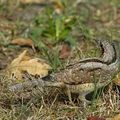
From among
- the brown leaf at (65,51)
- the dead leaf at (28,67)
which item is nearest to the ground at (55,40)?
the brown leaf at (65,51)

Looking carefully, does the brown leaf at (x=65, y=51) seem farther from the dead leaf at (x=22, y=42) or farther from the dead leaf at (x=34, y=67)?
the dead leaf at (x=34, y=67)

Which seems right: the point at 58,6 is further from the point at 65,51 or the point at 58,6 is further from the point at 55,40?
the point at 65,51

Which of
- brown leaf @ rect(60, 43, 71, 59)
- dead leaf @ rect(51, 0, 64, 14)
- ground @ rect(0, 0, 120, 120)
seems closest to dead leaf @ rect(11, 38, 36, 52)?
ground @ rect(0, 0, 120, 120)

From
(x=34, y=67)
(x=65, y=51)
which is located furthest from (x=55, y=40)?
(x=34, y=67)

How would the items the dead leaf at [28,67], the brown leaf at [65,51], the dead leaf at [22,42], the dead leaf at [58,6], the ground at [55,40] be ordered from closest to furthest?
the ground at [55,40] → the dead leaf at [28,67] → the brown leaf at [65,51] → the dead leaf at [22,42] → the dead leaf at [58,6]

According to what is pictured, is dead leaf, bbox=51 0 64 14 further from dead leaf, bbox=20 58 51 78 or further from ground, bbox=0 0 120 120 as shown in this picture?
dead leaf, bbox=20 58 51 78
